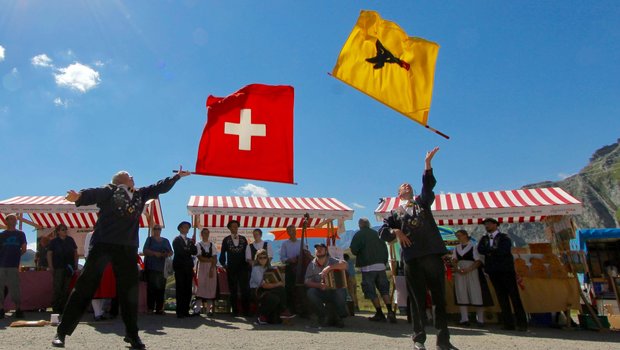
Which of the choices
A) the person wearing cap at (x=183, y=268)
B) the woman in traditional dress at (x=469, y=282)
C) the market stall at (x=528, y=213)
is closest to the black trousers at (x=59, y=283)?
the person wearing cap at (x=183, y=268)

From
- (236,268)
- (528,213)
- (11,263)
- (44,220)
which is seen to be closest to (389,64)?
(236,268)

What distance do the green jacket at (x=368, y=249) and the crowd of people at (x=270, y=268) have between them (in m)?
0.02

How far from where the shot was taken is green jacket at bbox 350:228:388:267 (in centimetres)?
840

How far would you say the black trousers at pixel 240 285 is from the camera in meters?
8.80

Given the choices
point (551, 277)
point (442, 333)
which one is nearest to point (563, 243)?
point (551, 277)

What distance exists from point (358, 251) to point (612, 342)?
4.19m

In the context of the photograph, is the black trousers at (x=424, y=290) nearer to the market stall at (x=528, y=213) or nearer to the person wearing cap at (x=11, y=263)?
the market stall at (x=528, y=213)

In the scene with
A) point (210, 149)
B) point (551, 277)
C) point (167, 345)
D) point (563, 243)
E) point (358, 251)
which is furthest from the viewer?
point (563, 243)

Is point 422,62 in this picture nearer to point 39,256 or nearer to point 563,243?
point 563,243

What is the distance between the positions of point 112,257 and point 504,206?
8.40 meters

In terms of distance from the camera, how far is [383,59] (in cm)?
618

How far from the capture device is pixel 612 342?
5.91m

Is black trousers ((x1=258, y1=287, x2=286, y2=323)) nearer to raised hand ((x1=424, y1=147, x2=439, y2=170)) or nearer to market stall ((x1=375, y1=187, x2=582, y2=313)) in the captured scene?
market stall ((x1=375, y1=187, x2=582, y2=313))

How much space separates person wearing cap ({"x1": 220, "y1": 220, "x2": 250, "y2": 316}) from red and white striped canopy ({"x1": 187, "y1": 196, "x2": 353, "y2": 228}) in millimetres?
1904
